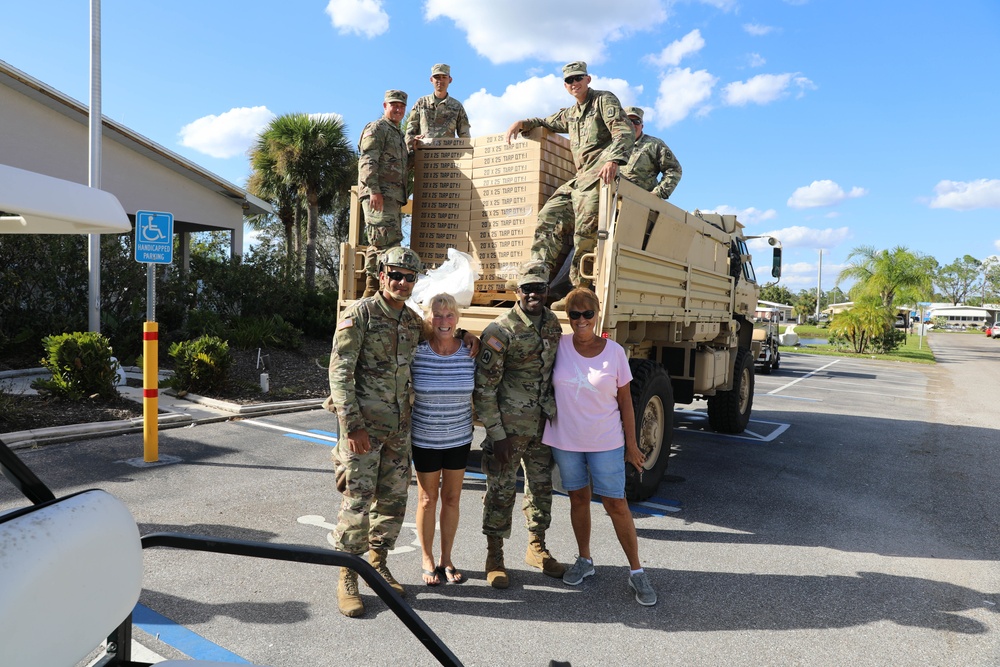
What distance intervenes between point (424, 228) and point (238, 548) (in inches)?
162

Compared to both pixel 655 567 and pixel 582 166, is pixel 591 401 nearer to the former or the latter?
pixel 655 567

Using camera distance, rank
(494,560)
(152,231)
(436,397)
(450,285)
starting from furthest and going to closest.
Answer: (152,231)
(450,285)
(494,560)
(436,397)

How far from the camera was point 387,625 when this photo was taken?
3.14 metres

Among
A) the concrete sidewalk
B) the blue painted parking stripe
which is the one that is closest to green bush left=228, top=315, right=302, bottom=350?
the concrete sidewalk

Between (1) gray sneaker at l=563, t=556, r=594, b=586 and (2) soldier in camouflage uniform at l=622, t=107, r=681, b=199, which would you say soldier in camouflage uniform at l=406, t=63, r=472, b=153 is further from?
(1) gray sneaker at l=563, t=556, r=594, b=586

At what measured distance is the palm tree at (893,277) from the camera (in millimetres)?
34125

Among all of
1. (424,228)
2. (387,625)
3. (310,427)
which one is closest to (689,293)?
(424,228)

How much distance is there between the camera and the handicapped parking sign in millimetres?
5914

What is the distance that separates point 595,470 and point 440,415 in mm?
897

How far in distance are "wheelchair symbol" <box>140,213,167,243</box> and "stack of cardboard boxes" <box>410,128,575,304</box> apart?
2.34 meters

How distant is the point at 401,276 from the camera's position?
10.8 feet

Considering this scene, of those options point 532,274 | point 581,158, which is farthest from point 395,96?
point 532,274

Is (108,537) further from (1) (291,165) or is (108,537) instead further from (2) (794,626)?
(1) (291,165)

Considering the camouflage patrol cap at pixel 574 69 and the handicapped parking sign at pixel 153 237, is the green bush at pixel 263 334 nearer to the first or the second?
the handicapped parking sign at pixel 153 237
